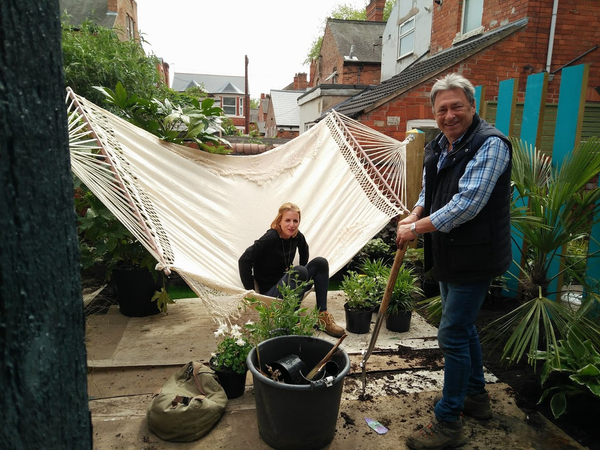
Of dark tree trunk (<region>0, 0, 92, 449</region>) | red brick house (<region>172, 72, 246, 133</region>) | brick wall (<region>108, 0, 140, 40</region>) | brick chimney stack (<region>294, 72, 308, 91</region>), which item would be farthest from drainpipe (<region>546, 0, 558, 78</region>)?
red brick house (<region>172, 72, 246, 133</region>)

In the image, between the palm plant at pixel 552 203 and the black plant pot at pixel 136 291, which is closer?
the palm plant at pixel 552 203

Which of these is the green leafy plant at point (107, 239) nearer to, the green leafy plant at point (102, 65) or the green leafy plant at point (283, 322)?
the green leafy plant at point (283, 322)

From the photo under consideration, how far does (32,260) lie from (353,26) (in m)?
16.1

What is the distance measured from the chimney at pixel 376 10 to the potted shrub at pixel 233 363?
14.7 m

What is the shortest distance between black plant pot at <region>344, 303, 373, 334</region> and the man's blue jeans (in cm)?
95

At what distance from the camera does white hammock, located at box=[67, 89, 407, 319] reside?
2.14 meters

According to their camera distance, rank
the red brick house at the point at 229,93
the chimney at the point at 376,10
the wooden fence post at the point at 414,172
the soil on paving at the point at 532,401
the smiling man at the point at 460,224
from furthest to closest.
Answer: the red brick house at the point at 229,93, the chimney at the point at 376,10, the wooden fence post at the point at 414,172, the soil on paving at the point at 532,401, the smiling man at the point at 460,224

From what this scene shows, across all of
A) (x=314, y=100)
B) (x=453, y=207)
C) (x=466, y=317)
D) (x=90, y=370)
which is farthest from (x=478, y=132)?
(x=314, y=100)

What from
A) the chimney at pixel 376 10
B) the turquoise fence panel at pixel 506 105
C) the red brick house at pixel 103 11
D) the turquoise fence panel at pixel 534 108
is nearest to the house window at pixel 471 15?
the turquoise fence panel at pixel 506 105

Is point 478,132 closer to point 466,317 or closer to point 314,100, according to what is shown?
point 466,317

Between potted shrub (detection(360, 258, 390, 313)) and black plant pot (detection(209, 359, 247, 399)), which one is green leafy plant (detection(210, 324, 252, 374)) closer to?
black plant pot (detection(209, 359, 247, 399))

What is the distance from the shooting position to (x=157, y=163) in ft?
8.58

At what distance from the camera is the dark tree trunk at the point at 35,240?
0.38m

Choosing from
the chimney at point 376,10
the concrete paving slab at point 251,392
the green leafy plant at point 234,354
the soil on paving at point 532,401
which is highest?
the chimney at point 376,10
